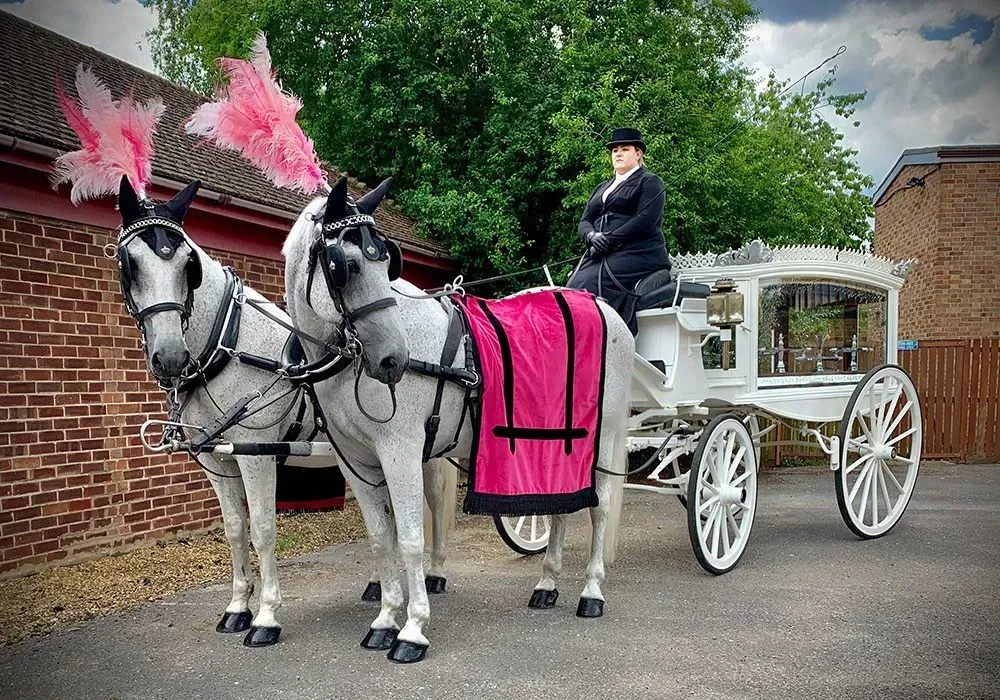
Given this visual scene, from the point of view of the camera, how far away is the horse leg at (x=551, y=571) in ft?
16.8

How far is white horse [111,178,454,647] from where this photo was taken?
3.79 metres

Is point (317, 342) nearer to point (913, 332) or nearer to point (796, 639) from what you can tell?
point (796, 639)

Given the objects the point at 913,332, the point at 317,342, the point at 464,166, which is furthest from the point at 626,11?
the point at 317,342

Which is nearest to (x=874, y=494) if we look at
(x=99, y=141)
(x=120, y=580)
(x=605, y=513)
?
(x=605, y=513)

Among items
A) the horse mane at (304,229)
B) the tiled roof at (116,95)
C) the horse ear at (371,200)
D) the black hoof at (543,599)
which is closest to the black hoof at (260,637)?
the black hoof at (543,599)

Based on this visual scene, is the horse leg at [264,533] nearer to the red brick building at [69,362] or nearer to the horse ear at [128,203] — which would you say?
the horse ear at [128,203]

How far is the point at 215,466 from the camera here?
4.52 m

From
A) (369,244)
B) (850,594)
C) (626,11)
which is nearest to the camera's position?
(369,244)

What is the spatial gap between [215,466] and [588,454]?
7.02 feet

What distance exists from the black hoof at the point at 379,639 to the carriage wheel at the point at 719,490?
2169 mm

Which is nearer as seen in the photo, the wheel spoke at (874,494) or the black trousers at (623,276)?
the black trousers at (623,276)

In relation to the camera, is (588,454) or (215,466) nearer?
(215,466)

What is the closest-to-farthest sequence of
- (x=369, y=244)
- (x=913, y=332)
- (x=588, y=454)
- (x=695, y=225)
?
(x=369, y=244) → (x=588, y=454) → (x=695, y=225) → (x=913, y=332)

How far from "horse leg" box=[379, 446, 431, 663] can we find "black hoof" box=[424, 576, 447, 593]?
4.38ft
